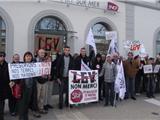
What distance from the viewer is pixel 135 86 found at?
13758 millimetres

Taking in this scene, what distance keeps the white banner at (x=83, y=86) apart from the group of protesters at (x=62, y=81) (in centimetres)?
22

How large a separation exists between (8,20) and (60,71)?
3.66 metres

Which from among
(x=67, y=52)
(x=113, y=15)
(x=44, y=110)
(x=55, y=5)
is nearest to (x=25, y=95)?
(x=44, y=110)

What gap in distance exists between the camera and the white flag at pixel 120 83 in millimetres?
11629

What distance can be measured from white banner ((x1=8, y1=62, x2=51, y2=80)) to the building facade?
144 inches

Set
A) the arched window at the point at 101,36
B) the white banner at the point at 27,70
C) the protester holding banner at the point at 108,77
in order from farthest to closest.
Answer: the arched window at the point at 101,36 < the protester holding banner at the point at 108,77 < the white banner at the point at 27,70

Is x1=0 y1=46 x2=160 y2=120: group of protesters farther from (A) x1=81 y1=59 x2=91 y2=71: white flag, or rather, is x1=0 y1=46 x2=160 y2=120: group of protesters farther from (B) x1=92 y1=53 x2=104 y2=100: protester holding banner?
(A) x1=81 y1=59 x2=91 y2=71: white flag

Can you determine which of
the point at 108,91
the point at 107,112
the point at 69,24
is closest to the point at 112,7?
the point at 69,24

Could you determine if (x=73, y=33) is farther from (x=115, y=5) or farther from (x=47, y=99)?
(x=47, y=99)

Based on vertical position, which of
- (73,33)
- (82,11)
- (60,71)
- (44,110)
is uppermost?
(82,11)

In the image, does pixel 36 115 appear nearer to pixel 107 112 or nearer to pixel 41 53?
pixel 41 53

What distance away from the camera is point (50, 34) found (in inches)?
564

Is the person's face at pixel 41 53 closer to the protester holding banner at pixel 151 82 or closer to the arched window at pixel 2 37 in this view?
the arched window at pixel 2 37

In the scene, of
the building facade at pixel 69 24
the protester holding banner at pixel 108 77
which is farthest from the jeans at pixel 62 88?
the building facade at pixel 69 24
